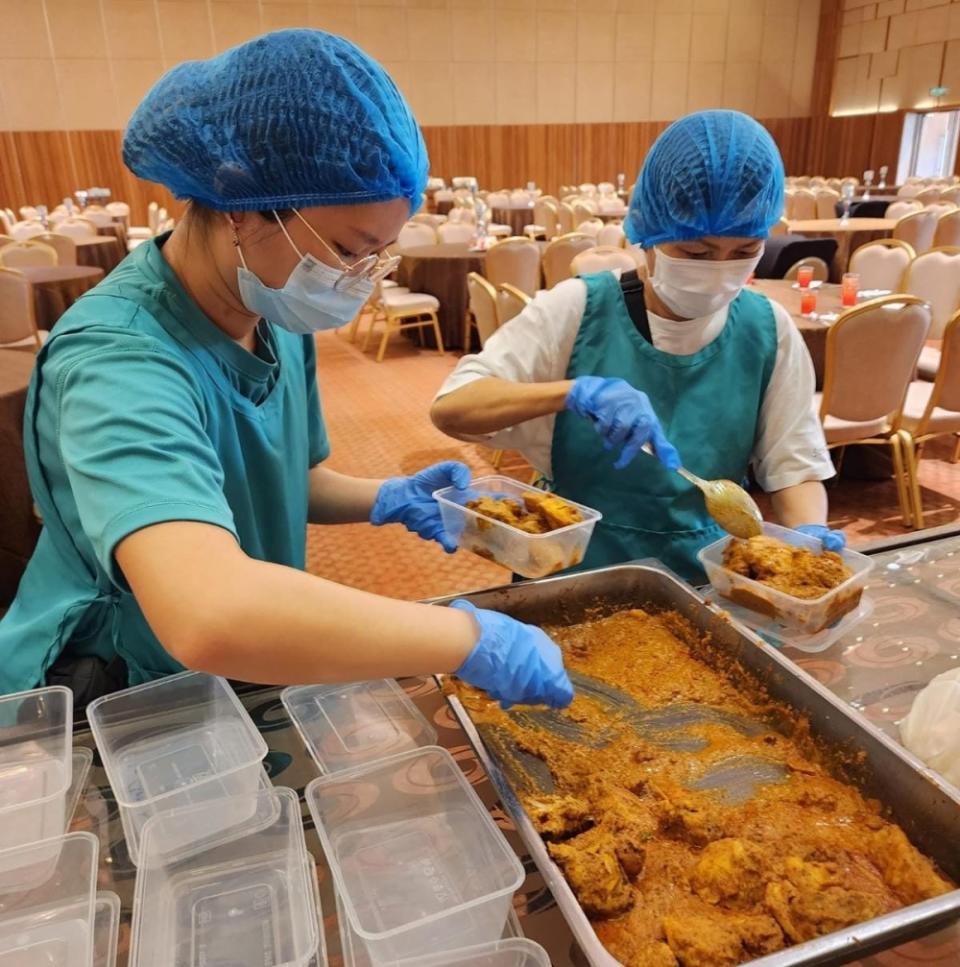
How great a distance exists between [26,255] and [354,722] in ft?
20.2

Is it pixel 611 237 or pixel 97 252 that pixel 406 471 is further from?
pixel 97 252

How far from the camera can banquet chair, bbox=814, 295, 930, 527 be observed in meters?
3.08

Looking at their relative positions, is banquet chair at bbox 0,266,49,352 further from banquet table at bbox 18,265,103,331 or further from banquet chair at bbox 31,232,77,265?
banquet chair at bbox 31,232,77,265

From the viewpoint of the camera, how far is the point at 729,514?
132cm

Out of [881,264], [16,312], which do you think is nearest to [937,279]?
[881,264]

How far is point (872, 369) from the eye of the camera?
3188 mm

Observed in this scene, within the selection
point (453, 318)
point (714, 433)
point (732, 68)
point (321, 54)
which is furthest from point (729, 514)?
point (732, 68)

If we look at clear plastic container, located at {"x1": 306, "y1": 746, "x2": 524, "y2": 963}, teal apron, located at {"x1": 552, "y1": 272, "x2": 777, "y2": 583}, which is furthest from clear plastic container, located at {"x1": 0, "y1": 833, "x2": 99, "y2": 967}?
teal apron, located at {"x1": 552, "y1": 272, "x2": 777, "y2": 583}

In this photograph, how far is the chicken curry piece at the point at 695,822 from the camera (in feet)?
2.39

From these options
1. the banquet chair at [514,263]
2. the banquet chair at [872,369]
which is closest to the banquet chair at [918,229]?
the banquet chair at [514,263]

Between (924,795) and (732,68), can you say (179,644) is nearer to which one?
(924,795)

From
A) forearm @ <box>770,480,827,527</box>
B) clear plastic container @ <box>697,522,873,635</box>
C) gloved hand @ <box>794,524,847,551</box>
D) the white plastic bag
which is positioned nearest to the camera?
the white plastic bag

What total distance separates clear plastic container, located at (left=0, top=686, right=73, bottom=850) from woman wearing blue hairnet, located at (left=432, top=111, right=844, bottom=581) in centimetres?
83

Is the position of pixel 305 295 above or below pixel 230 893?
above
